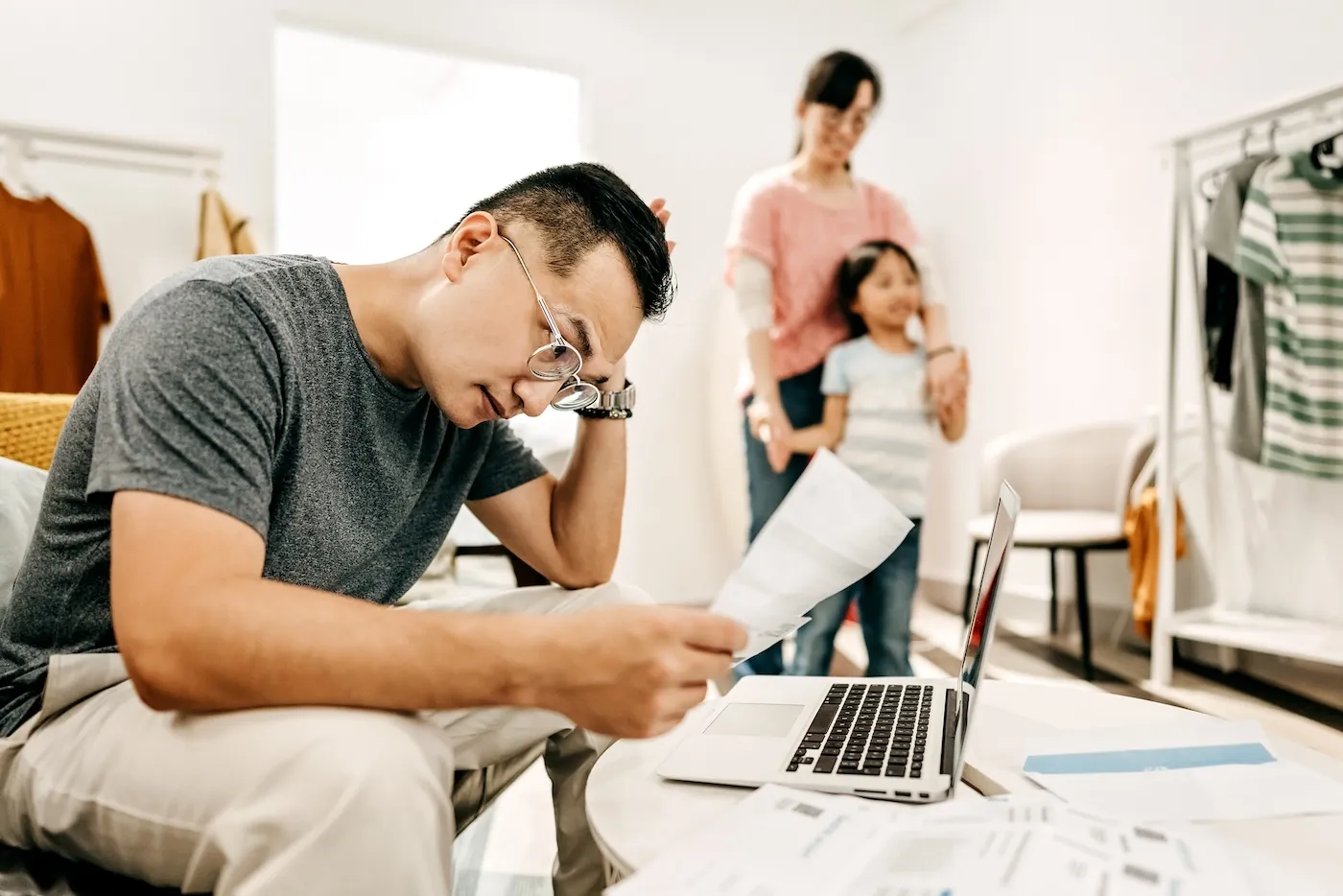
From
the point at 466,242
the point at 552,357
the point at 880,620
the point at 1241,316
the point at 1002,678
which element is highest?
the point at 1241,316

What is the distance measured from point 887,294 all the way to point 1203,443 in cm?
117

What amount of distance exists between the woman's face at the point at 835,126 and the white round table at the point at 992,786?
1.38 meters

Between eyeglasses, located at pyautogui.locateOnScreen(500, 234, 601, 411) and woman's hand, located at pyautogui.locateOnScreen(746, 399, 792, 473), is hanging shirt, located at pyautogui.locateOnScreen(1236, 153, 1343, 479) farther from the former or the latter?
eyeglasses, located at pyautogui.locateOnScreen(500, 234, 601, 411)

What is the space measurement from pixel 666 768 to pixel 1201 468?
2478 mm

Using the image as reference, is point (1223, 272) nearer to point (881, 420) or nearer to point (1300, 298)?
point (1300, 298)

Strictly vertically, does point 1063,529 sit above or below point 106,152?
below

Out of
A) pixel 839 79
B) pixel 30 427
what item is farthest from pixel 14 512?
pixel 839 79

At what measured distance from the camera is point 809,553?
26.5 inches

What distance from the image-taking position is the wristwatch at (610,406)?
1.12m

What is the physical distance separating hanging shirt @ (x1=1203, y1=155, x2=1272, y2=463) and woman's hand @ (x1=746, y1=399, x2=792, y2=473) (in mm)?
1195

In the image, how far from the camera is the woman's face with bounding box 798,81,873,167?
196 centimetres

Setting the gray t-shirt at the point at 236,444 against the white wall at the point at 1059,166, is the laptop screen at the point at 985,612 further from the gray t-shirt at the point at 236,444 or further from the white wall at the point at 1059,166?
the white wall at the point at 1059,166

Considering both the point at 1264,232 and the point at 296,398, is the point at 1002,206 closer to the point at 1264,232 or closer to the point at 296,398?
the point at 1264,232

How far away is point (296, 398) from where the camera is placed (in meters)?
0.77
